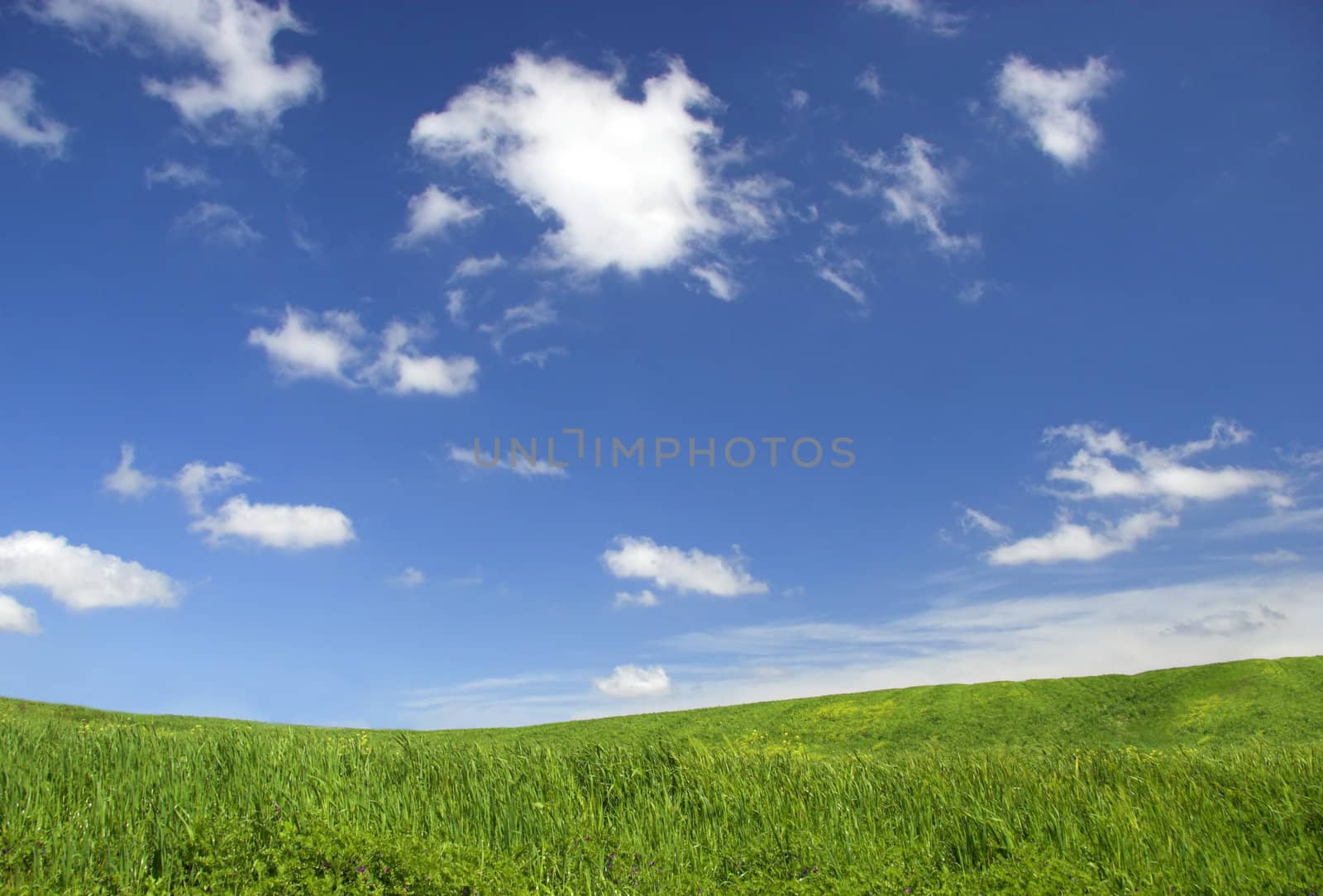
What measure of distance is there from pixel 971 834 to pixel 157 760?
9.84 metres

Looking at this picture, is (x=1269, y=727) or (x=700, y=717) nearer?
(x=1269, y=727)

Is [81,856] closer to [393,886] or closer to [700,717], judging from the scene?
[393,886]

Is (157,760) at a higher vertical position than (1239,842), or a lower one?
higher

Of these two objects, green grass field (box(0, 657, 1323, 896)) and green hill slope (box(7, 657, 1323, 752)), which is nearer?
green grass field (box(0, 657, 1323, 896))

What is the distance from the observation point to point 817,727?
2270cm

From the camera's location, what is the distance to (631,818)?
10.4 meters

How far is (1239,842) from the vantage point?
9.62 meters

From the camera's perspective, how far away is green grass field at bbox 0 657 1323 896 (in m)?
7.52

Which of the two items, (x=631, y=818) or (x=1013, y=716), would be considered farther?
(x=1013, y=716)

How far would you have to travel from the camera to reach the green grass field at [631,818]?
7.52 meters

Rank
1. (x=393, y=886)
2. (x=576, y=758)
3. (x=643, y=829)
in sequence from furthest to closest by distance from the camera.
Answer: (x=576, y=758), (x=643, y=829), (x=393, y=886)

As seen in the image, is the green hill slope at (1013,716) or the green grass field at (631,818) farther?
the green hill slope at (1013,716)

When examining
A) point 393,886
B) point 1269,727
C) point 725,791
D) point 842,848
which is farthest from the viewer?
point 1269,727

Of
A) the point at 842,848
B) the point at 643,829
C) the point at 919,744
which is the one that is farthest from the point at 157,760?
the point at 919,744
